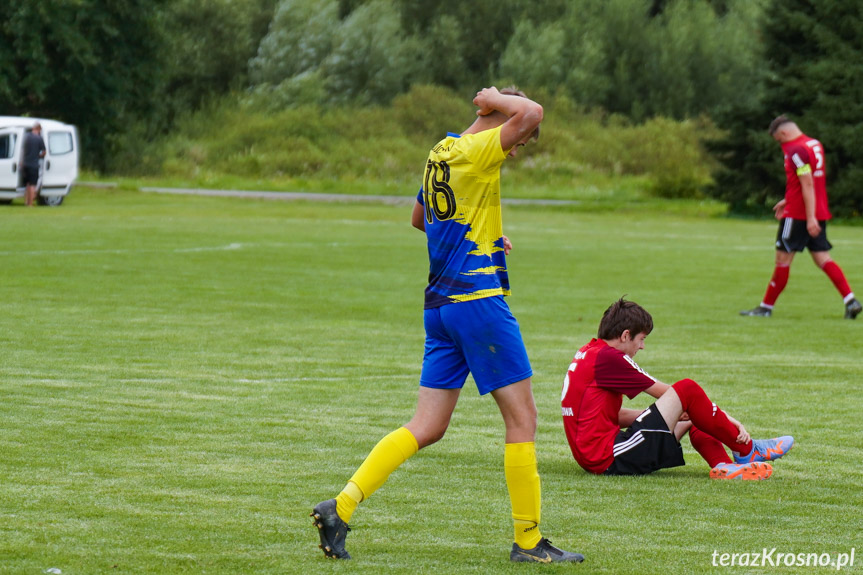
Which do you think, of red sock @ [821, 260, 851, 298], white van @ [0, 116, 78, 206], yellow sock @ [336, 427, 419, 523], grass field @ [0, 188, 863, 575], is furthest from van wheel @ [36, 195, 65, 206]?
yellow sock @ [336, 427, 419, 523]

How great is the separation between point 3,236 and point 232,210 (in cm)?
1333

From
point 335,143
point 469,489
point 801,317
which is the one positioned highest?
point 469,489

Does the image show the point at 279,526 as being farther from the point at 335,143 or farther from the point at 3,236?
the point at 335,143

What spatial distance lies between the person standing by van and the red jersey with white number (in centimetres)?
2453

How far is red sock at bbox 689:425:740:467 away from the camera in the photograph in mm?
6930

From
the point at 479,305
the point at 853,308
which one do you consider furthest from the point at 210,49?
the point at 479,305

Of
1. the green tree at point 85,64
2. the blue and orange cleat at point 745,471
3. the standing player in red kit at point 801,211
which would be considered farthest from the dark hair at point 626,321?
the green tree at point 85,64

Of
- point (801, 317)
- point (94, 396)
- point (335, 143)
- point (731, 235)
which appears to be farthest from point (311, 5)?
point (94, 396)

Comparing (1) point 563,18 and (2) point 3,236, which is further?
(1) point 563,18

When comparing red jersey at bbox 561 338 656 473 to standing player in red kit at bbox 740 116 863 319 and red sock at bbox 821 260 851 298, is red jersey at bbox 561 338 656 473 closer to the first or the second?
standing player in red kit at bbox 740 116 863 319

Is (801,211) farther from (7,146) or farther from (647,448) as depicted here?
(7,146)

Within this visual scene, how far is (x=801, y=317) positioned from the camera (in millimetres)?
15391

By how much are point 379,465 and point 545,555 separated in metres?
0.75

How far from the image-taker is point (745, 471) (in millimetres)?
6695
